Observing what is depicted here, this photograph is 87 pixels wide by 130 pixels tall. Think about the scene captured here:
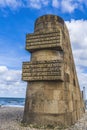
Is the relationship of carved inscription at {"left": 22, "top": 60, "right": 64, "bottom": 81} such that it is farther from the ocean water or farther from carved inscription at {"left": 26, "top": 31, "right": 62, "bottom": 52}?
the ocean water

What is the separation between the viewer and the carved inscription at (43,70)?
10695 mm

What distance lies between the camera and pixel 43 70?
11.0m

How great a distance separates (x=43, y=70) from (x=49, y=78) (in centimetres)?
55

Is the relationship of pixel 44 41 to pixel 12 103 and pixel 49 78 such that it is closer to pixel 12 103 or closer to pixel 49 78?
pixel 49 78

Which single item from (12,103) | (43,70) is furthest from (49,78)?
(12,103)

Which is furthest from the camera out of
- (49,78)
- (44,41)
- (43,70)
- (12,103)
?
(12,103)

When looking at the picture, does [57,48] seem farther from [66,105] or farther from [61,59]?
[66,105]

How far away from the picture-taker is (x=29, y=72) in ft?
37.3

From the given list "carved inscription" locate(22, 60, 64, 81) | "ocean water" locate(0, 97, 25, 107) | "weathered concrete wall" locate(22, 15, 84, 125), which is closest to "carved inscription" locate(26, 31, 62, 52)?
"weathered concrete wall" locate(22, 15, 84, 125)

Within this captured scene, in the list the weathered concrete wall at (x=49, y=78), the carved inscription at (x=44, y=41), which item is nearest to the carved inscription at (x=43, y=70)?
the weathered concrete wall at (x=49, y=78)

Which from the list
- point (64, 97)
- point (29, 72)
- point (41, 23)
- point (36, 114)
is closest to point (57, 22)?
point (41, 23)

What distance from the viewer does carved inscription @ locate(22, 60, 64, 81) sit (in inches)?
421

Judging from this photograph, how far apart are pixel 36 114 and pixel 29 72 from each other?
2199 millimetres

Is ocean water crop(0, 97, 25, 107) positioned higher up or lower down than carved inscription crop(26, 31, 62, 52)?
lower down
